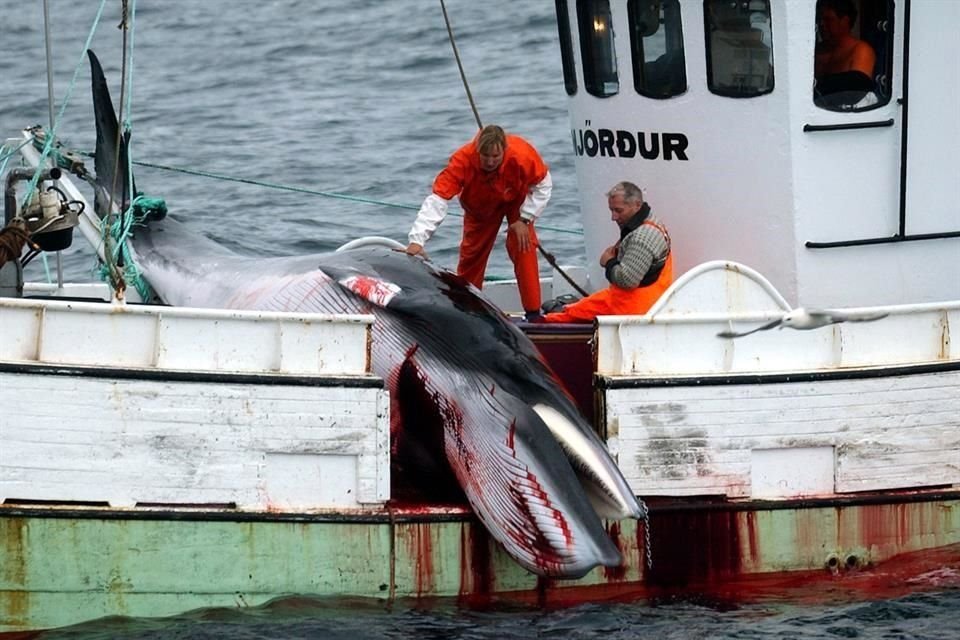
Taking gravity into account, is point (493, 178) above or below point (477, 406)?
above

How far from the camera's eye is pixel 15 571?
839cm

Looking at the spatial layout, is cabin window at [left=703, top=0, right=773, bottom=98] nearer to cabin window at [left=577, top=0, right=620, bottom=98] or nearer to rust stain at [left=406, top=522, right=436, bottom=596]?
cabin window at [left=577, top=0, right=620, bottom=98]

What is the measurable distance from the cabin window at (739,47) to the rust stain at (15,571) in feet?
14.9

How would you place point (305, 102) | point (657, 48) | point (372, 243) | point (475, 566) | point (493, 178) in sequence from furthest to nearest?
point (305, 102) < point (372, 243) < point (493, 178) < point (657, 48) < point (475, 566)

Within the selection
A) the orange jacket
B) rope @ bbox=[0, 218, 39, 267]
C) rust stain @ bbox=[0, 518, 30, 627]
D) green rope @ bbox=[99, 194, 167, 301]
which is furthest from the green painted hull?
green rope @ bbox=[99, 194, 167, 301]

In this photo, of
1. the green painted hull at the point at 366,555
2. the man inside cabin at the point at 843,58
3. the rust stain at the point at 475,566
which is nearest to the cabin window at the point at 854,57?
the man inside cabin at the point at 843,58

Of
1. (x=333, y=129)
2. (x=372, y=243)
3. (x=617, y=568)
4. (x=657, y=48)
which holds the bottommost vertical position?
(x=617, y=568)

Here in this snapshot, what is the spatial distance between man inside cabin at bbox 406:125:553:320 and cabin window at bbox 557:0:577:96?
55 centimetres

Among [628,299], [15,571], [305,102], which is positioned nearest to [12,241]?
[15,571]

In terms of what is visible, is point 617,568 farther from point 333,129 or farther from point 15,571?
point 333,129

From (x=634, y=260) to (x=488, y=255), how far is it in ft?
5.31

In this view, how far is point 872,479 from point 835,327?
2.75 ft

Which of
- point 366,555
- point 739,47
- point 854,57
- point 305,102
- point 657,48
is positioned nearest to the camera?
point 366,555

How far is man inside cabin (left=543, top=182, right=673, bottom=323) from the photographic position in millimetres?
9641
